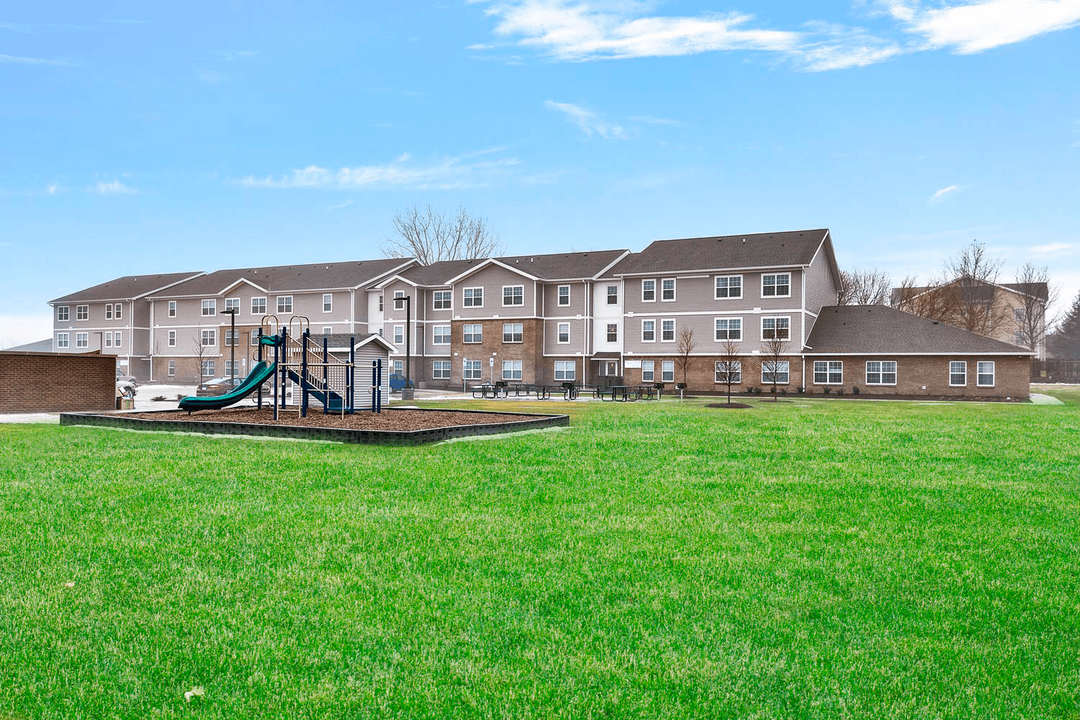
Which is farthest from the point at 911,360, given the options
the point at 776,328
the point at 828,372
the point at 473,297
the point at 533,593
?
the point at 533,593

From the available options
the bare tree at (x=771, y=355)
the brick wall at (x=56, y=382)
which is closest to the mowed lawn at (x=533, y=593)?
the brick wall at (x=56, y=382)

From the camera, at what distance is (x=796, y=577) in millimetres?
6469

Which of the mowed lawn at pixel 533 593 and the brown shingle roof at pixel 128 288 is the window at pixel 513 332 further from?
the mowed lawn at pixel 533 593

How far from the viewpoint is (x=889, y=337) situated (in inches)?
1822

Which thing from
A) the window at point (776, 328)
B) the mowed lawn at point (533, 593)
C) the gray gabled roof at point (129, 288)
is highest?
the gray gabled roof at point (129, 288)

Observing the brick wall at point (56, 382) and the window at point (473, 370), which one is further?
the window at point (473, 370)

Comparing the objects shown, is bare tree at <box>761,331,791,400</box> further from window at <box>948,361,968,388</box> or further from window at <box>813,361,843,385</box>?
window at <box>948,361,968,388</box>

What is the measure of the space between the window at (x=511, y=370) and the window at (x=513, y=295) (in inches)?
159

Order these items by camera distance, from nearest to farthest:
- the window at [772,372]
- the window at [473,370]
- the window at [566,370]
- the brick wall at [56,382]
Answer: the brick wall at [56,382], the window at [772,372], the window at [566,370], the window at [473,370]

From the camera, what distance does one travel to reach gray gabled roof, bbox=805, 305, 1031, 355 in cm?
4391

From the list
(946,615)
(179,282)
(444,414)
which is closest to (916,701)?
(946,615)

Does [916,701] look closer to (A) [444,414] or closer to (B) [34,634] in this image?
(B) [34,634]

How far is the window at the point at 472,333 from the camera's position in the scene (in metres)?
56.6

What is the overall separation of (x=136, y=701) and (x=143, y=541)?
3518 mm
